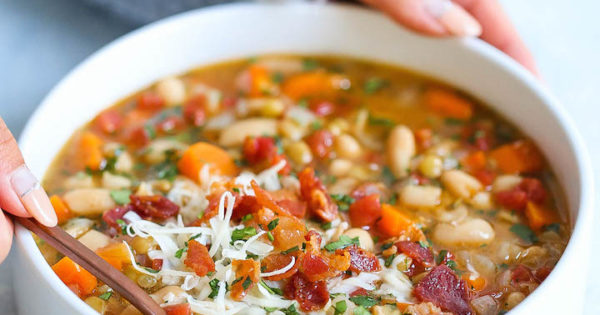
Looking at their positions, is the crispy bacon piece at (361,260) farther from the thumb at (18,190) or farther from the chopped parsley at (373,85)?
the chopped parsley at (373,85)

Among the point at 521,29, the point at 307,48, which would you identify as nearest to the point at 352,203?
the point at 307,48

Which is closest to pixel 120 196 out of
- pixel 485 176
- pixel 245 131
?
pixel 245 131

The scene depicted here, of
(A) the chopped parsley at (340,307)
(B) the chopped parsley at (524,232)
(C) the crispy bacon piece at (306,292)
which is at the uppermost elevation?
(B) the chopped parsley at (524,232)

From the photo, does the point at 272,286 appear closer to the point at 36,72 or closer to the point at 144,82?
the point at 144,82

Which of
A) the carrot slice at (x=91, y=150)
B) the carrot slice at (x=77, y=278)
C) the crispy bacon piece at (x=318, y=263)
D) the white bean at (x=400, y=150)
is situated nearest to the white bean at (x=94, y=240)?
the carrot slice at (x=77, y=278)

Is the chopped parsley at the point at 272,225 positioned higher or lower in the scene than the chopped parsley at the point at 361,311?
higher

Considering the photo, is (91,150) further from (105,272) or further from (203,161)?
(105,272)
